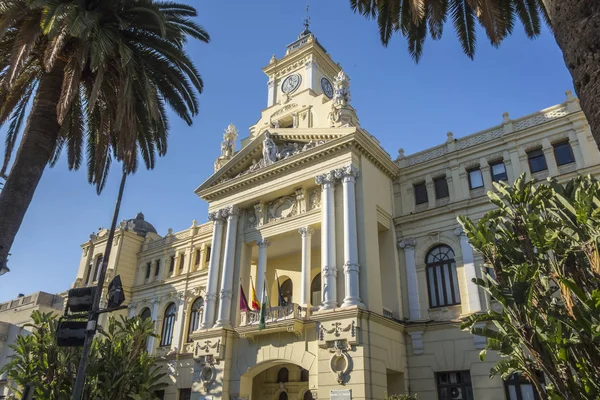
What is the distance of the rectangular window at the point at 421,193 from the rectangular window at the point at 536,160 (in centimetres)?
514

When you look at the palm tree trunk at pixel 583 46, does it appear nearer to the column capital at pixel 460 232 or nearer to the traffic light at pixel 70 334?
the traffic light at pixel 70 334

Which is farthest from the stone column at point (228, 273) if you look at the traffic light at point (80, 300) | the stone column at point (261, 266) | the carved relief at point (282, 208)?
the traffic light at point (80, 300)

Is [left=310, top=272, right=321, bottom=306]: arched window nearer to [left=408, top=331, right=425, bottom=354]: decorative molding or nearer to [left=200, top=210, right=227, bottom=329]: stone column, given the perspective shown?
[left=200, top=210, right=227, bottom=329]: stone column

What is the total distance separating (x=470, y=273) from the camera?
21.6m

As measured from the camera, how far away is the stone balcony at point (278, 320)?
68.0ft

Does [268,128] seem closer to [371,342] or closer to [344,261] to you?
[344,261]

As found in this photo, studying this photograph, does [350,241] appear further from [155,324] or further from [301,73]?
[155,324]

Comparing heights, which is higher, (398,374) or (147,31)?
(147,31)

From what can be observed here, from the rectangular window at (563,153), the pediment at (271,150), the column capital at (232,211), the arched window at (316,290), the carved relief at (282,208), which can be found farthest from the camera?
the column capital at (232,211)

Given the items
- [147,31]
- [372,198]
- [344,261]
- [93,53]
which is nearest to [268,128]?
[372,198]

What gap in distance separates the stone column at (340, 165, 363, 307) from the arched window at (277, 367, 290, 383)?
330 inches

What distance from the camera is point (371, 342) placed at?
62.8ft

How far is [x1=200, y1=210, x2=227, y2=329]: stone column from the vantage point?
24297 millimetres

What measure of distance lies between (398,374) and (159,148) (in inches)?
559
